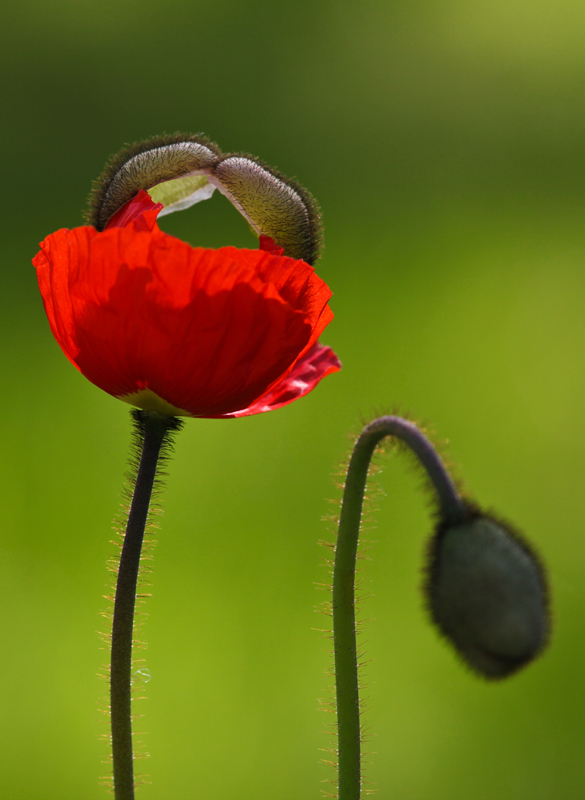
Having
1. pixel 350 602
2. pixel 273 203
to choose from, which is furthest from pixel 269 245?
pixel 350 602

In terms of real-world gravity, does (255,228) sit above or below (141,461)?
above

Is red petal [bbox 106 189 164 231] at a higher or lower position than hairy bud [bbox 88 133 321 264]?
lower

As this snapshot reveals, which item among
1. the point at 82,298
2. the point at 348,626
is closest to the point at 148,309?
the point at 82,298

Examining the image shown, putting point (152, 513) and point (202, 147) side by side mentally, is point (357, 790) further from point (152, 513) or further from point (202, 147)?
point (202, 147)

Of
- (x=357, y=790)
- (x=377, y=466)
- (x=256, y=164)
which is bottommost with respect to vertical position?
(x=357, y=790)

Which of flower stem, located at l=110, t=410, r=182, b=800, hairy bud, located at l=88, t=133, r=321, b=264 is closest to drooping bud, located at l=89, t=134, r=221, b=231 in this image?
hairy bud, located at l=88, t=133, r=321, b=264

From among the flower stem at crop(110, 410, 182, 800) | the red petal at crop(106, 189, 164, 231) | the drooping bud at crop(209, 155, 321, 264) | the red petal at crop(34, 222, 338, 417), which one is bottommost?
the flower stem at crop(110, 410, 182, 800)

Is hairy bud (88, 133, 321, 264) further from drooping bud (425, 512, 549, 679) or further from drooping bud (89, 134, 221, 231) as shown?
drooping bud (425, 512, 549, 679)
